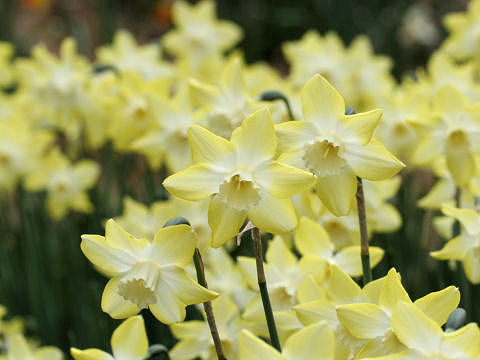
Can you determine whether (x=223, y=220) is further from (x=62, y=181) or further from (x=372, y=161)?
(x=62, y=181)

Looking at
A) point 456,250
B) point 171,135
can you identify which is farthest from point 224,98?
point 456,250

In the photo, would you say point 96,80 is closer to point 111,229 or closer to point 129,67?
point 129,67

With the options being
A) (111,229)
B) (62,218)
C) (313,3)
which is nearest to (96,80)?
(62,218)

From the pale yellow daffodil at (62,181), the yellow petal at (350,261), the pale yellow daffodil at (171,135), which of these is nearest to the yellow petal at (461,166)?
the yellow petal at (350,261)

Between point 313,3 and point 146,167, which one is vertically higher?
Answer: point 313,3

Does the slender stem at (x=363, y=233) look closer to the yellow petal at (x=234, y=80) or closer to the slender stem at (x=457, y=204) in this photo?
the slender stem at (x=457, y=204)

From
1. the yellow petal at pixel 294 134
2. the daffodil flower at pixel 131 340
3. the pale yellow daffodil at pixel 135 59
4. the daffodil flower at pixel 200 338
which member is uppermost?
the pale yellow daffodil at pixel 135 59
